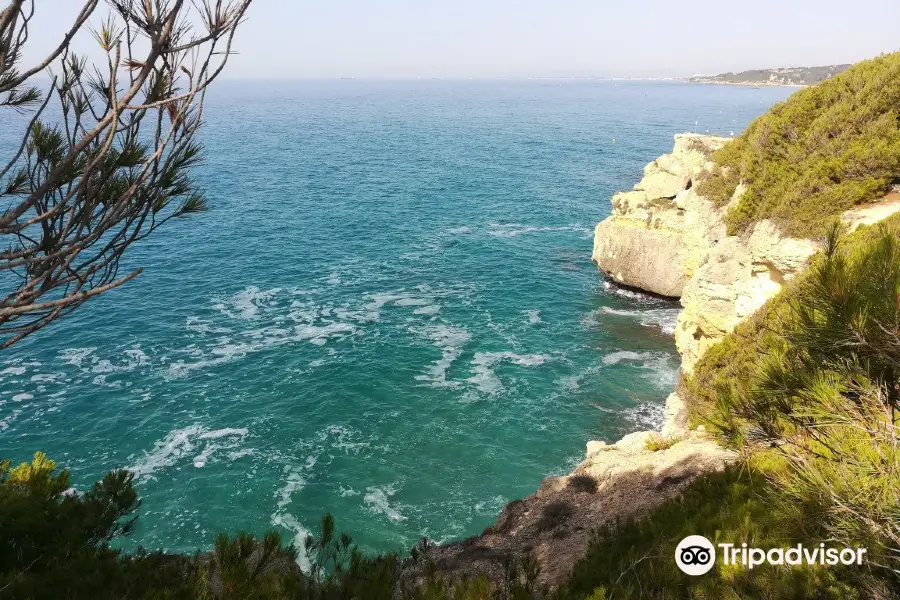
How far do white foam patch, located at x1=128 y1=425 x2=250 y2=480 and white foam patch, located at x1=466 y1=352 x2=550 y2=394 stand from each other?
1299cm

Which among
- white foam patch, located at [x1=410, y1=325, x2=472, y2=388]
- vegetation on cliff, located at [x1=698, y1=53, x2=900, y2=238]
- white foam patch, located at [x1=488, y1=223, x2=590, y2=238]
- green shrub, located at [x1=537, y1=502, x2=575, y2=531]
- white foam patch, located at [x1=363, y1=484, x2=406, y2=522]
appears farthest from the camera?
white foam patch, located at [x1=488, y1=223, x2=590, y2=238]

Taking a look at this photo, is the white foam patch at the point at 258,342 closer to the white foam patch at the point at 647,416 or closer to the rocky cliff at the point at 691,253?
the white foam patch at the point at 647,416

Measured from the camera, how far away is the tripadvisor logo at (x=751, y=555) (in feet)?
22.7

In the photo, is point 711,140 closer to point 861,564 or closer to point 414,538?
point 414,538

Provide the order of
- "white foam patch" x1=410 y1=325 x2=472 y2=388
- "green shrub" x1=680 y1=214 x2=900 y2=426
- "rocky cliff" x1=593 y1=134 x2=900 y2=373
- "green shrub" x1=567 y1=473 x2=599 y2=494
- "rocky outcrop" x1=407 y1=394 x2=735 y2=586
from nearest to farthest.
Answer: "rocky outcrop" x1=407 y1=394 x2=735 y2=586
"green shrub" x1=680 y1=214 x2=900 y2=426
"green shrub" x1=567 y1=473 x2=599 y2=494
"rocky cliff" x1=593 y1=134 x2=900 y2=373
"white foam patch" x1=410 y1=325 x2=472 y2=388

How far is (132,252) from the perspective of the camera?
50.3 m

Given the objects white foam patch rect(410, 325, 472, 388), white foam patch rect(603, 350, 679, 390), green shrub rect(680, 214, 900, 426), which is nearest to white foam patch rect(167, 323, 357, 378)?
white foam patch rect(410, 325, 472, 388)

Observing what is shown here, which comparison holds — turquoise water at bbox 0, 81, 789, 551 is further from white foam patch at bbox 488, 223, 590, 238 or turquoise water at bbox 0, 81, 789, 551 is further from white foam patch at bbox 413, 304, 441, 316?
white foam patch at bbox 488, 223, 590, 238

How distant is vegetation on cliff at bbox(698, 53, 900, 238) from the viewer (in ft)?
70.3

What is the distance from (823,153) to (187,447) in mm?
31996

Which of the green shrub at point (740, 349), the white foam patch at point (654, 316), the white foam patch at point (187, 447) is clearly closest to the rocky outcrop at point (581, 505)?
the green shrub at point (740, 349)

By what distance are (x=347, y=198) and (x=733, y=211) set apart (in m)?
51.3

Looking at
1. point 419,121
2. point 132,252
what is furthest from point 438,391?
point 419,121

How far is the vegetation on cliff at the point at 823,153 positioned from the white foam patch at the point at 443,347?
1716 centimetres
